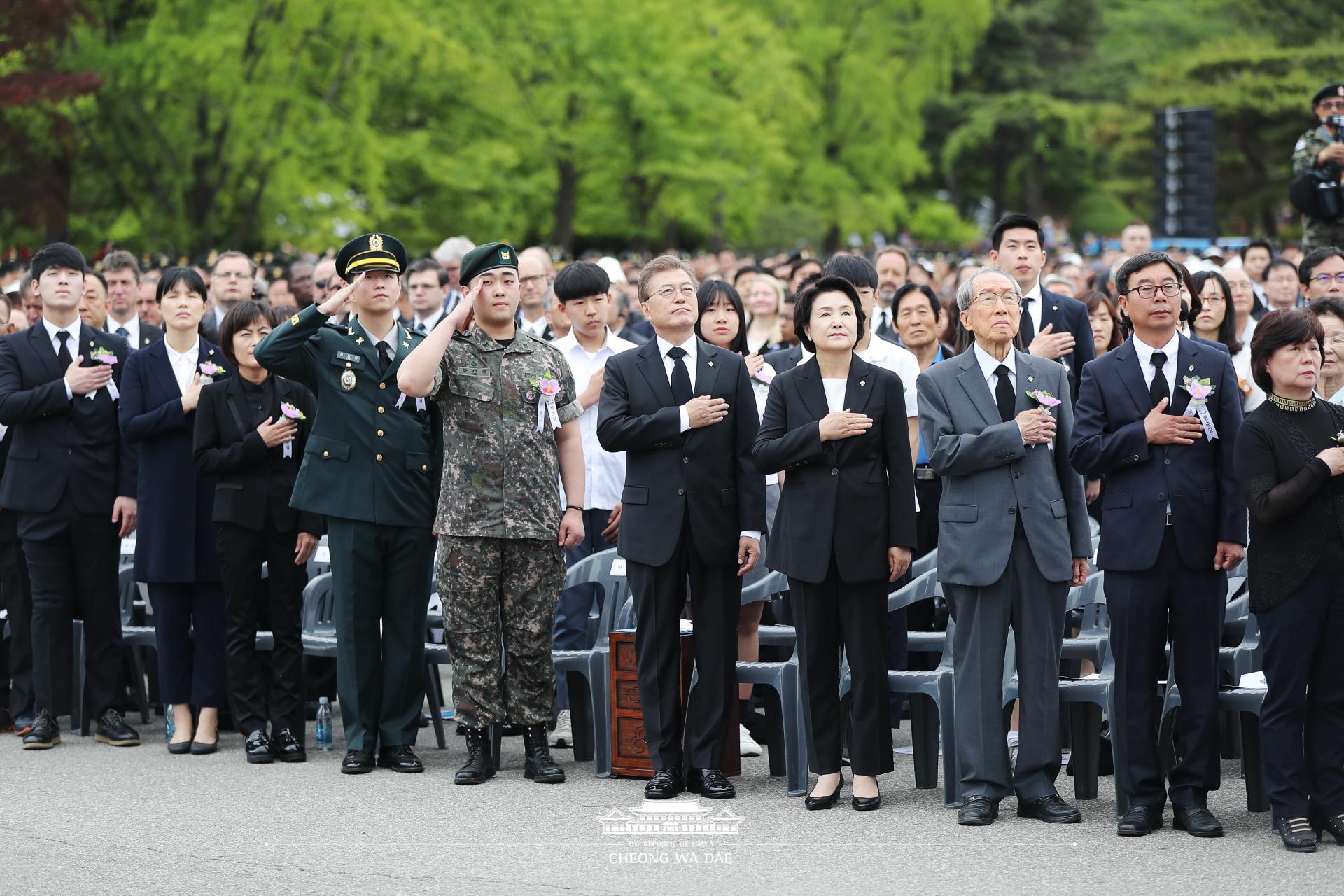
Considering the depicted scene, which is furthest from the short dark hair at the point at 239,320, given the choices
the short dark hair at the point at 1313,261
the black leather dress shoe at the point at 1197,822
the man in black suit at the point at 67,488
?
the short dark hair at the point at 1313,261

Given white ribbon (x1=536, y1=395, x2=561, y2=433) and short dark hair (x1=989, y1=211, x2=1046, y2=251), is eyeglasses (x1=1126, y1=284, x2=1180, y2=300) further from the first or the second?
white ribbon (x1=536, y1=395, x2=561, y2=433)

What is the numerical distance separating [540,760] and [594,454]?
190 cm

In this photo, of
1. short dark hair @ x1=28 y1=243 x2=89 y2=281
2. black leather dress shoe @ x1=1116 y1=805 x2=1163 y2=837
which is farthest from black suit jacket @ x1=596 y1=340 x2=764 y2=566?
short dark hair @ x1=28 y1=243 x2=89 y2=281

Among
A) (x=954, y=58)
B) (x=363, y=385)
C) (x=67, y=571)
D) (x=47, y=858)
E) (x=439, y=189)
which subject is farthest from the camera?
(x=954, y=58)

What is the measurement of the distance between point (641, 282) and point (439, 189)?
2356 centimetres

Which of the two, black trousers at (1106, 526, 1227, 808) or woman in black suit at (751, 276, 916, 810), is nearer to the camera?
black trousers at (1106, 526, 1227, 808)

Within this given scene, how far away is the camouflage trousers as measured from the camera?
26.3ft

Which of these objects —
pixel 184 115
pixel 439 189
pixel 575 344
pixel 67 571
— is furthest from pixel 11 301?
pixel 439 189

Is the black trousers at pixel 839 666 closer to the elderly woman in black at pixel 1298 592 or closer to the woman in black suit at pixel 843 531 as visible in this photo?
the woman in black suit at pixel 843 531

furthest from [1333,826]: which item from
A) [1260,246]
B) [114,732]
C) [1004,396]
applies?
[1260,246]

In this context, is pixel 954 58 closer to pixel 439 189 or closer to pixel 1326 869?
pixel 439 189

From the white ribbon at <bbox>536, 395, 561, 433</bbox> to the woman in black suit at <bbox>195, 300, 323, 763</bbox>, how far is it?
1.34 m

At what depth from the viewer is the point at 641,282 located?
26.2 ft

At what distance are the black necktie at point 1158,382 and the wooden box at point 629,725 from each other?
2346 millimetres
